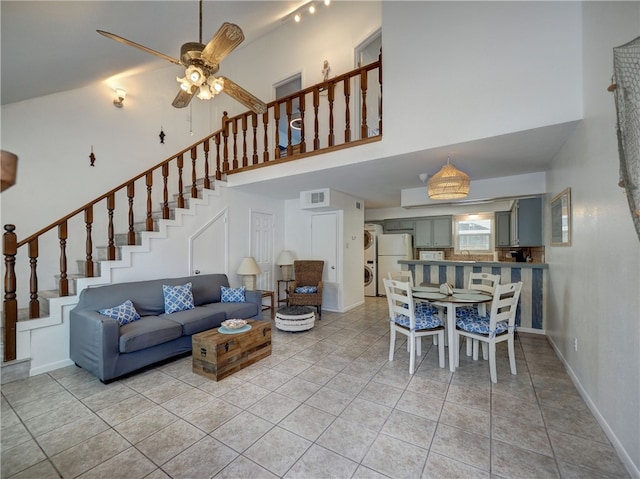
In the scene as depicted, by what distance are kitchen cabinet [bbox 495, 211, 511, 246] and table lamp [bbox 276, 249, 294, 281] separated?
4.61 m

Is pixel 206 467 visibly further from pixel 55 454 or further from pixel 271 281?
pixel 271 281

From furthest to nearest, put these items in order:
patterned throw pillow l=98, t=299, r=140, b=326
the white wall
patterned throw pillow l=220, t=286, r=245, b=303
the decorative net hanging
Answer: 1. patterned throw pillow l=220, t=286, r=245, b=303
2. patterned throw pillow l=98, t=299, r=140, b=326
3. the white wall
4. the decorative net hanging

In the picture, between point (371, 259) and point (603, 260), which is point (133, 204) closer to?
point (371, 259)

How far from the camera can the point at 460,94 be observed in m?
2.77

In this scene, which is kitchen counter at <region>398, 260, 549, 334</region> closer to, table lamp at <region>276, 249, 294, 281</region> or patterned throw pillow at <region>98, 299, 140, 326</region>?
table lamp at <region>276, 249, 294, 281</region>

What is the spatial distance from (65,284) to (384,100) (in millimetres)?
4211

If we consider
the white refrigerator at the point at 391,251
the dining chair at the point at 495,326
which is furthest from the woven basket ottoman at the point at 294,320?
the white refrigerator at the point at 391,251

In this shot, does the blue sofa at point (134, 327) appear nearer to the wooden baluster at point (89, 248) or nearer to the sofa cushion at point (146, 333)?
the sofa cushion at point (146, 333)

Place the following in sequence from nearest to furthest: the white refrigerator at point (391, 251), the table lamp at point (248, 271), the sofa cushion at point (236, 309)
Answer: the sofa cushion at point (236, 309) → the table lamp at point (248, 271) → the white refrigerator at point (391, 251)

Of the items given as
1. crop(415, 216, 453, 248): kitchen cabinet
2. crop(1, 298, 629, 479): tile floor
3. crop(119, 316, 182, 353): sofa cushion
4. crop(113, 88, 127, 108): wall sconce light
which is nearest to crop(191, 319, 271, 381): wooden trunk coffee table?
crop(1, 298, 629, 479): tile floor

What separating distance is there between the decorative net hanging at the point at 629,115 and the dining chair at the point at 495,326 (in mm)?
1549

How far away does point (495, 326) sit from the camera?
8.94ft

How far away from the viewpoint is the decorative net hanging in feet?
4.15

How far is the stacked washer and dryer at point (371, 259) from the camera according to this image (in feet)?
23.2
